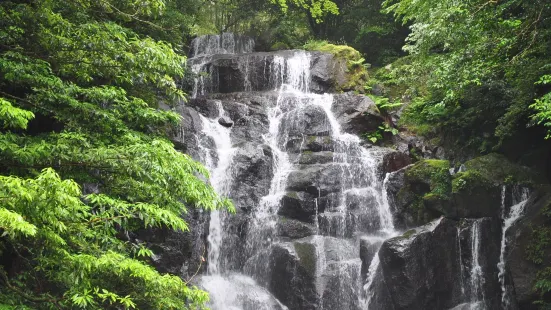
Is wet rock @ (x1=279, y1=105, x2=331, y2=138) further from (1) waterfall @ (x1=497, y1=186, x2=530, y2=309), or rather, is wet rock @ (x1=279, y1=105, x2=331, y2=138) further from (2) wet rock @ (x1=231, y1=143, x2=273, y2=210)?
(1) waterfall @ (x1=497, y1=186, x2=530, y2=309)

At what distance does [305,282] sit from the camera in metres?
11.4

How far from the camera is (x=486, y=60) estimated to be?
10102 millimetres

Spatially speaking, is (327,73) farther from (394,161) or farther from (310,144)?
(394,161)

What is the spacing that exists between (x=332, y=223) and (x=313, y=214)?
0.62 m

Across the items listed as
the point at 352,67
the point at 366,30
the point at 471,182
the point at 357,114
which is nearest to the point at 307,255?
the point at 471,182

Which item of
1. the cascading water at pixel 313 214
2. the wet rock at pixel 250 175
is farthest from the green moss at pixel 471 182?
the wet rock at pixel 250 175

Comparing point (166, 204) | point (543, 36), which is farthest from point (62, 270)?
point (543, 36)

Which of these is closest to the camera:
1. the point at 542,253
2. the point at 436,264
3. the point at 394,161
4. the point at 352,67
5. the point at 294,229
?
the point at 542,253

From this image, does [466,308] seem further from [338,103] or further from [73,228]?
[73,228]

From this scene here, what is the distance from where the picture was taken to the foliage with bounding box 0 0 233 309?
4453 mm

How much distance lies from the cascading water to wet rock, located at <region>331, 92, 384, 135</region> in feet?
1.05

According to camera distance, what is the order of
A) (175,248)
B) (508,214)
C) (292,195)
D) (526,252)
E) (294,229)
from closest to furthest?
(526,252) → (175,248) → (508,214) → (294,229) → (292,195)

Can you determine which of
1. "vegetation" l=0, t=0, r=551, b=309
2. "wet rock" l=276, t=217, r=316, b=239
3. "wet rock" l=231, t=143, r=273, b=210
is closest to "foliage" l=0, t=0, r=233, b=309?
"vegetation" l=0, t=0, r=551, b=309

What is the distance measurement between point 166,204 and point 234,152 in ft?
27.9
